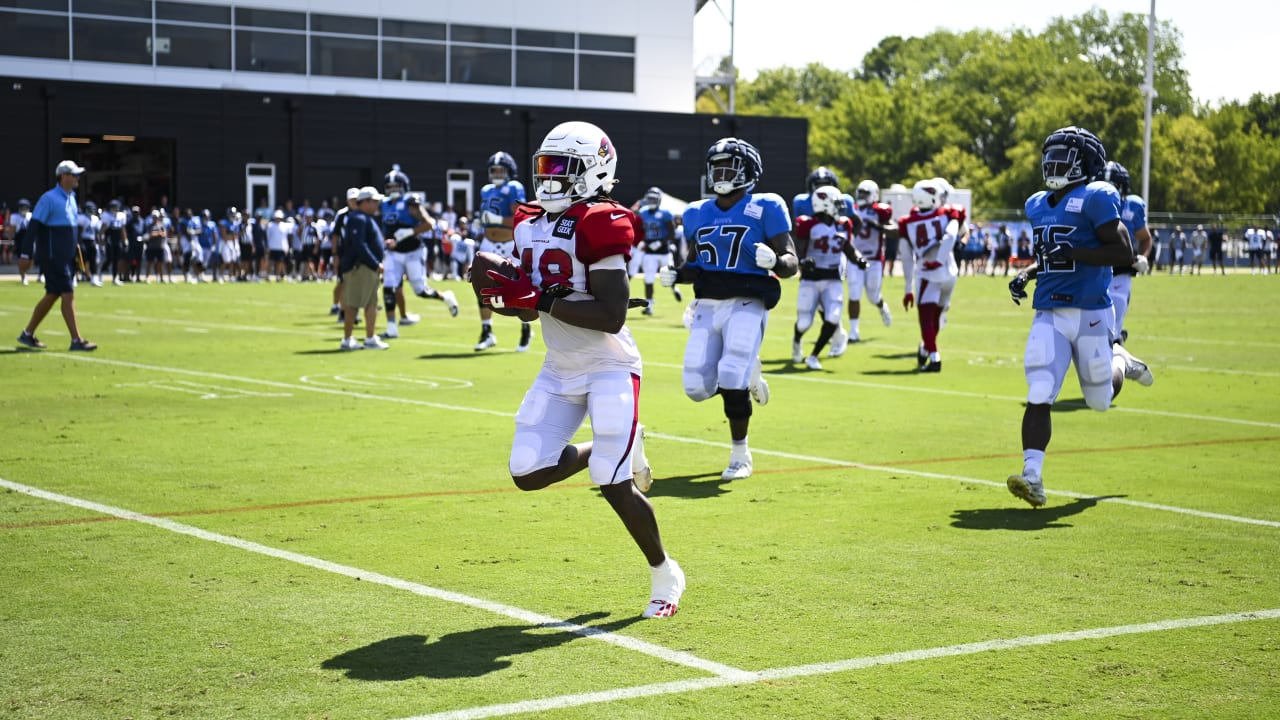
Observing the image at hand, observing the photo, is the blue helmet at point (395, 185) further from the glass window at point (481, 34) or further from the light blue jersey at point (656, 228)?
the glass window at point (481, 34)

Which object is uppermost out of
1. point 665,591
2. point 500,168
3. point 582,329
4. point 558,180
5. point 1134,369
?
point 500,168

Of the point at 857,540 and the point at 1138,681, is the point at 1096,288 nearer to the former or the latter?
the point at 857,540

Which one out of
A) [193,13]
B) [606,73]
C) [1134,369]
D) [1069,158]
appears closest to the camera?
[1069,158]

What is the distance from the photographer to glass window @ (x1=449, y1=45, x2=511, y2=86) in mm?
54219

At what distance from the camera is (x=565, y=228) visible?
268 inches

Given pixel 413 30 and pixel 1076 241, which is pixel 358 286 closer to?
pixel 1076 241

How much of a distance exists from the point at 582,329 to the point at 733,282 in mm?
4029

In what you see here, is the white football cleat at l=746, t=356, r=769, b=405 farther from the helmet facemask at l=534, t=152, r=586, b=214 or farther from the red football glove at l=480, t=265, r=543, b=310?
the red football glove at l=480, t=265, r=543, b=310

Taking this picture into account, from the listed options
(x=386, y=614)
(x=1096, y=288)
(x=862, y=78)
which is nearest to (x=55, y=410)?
(x=386, y=614)

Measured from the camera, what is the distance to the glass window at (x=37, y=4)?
46.0 m

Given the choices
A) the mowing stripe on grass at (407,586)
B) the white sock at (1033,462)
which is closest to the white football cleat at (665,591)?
the mowing stripe on grass at (407,586)

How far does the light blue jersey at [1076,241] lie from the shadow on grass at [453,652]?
4.44m

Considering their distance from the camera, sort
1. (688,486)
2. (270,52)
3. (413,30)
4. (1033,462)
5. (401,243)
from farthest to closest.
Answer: (413,30)
(270,52)
(401,243)
(688,486)
(1033,462)

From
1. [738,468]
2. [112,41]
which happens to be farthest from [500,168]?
[112,41]
